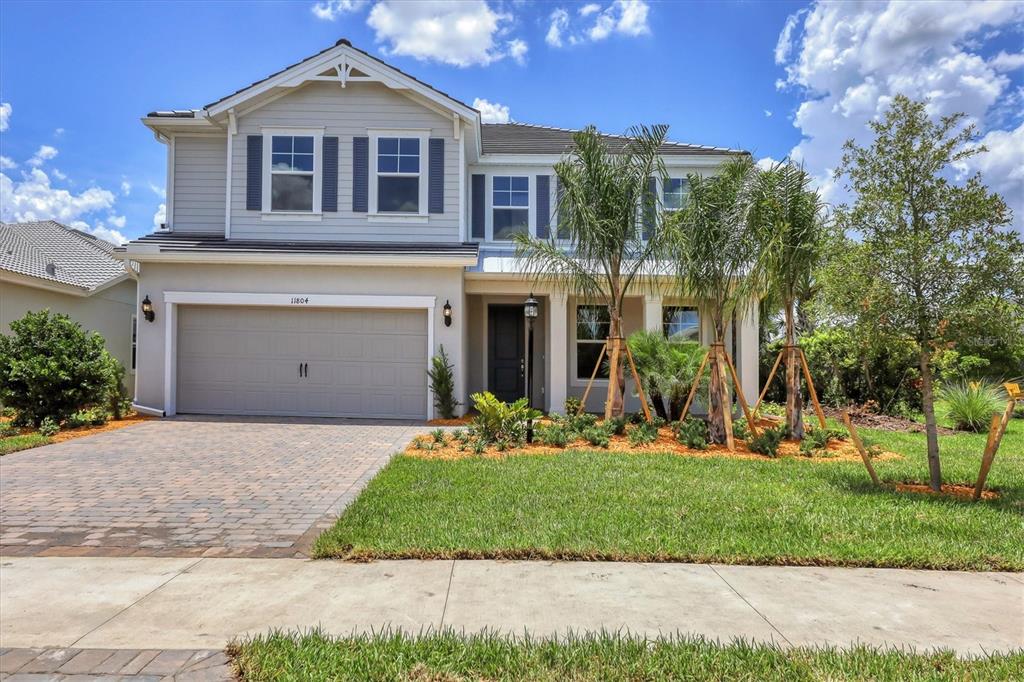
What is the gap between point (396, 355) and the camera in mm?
12625

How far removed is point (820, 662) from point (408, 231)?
38.4 ft

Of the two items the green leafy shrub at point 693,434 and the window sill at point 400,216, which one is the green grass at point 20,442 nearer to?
the window sill at point 400,216

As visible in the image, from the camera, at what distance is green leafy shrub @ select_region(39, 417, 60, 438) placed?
9.86 meters

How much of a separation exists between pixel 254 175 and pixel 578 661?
13.2 metres

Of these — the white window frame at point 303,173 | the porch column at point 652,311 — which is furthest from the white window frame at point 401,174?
the porch column at point 652,311

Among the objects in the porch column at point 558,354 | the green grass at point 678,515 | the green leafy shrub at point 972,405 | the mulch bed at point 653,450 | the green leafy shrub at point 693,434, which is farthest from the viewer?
the porch column at point 558,354

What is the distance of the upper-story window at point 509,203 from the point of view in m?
14.3

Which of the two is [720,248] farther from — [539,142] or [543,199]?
[539,142]

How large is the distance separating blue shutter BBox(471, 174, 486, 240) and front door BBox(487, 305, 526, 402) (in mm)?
1903

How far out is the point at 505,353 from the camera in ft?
47.8

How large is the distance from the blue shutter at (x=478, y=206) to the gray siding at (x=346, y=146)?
1224mm

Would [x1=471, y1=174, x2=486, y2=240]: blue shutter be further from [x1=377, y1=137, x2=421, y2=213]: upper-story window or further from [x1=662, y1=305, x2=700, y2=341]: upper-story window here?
[x1=662, y1=305, x2=700, y2=341]: upper-story window

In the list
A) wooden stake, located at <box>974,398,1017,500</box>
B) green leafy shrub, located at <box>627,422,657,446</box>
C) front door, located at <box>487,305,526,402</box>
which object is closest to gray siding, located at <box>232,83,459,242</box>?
front door, located at <box>487,305,526,402</box>

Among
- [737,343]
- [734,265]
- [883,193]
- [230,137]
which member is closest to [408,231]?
[230,137]
